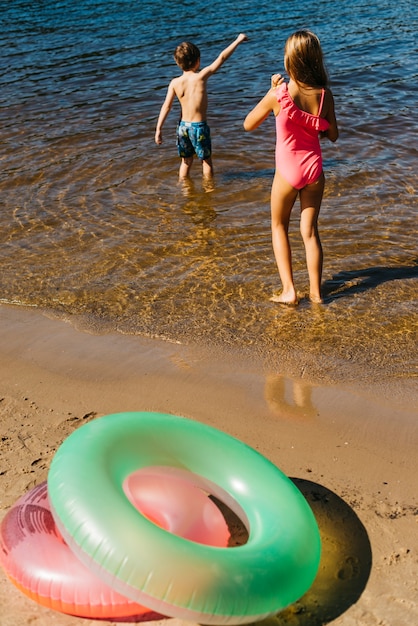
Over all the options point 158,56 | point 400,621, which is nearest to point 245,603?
point 400,621

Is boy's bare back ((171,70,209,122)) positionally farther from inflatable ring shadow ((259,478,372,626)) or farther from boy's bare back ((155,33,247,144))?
inflatable ring shadow ((259,478,372,626))

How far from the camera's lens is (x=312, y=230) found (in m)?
5.28

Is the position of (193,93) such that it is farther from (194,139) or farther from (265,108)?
(265,108)

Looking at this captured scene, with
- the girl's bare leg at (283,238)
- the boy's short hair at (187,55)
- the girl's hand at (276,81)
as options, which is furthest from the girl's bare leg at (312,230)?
the boy's short hair at (187,55)

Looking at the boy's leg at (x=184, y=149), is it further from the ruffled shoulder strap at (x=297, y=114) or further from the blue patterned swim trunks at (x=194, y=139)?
the ruffled shoulder strap at (x=297, y=114)

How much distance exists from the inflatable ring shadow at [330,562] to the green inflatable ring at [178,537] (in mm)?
188

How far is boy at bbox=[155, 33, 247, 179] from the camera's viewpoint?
25.1 ft

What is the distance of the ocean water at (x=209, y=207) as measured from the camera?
505cm

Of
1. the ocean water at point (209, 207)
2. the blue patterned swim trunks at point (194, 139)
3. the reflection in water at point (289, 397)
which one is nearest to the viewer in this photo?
the reflection in water at point (289, 397)

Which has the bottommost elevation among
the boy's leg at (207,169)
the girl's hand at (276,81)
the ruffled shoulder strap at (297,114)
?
the boy's leg at (207,169)

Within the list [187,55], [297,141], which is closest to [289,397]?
[297,141]

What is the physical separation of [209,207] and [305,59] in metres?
2.97

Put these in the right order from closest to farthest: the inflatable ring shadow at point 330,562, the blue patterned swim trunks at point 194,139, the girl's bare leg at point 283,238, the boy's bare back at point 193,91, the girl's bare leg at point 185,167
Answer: the inflatable ring shadow at point 330,562 < the girl's bare leg at point 283,238 < the boy's bare back at point 193,91 < the blue patterned swim trunks at point 194,139 < the girl's bare leg at point 185,167

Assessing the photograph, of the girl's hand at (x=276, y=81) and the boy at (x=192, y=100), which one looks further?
the boy at (x=192, y=100)
